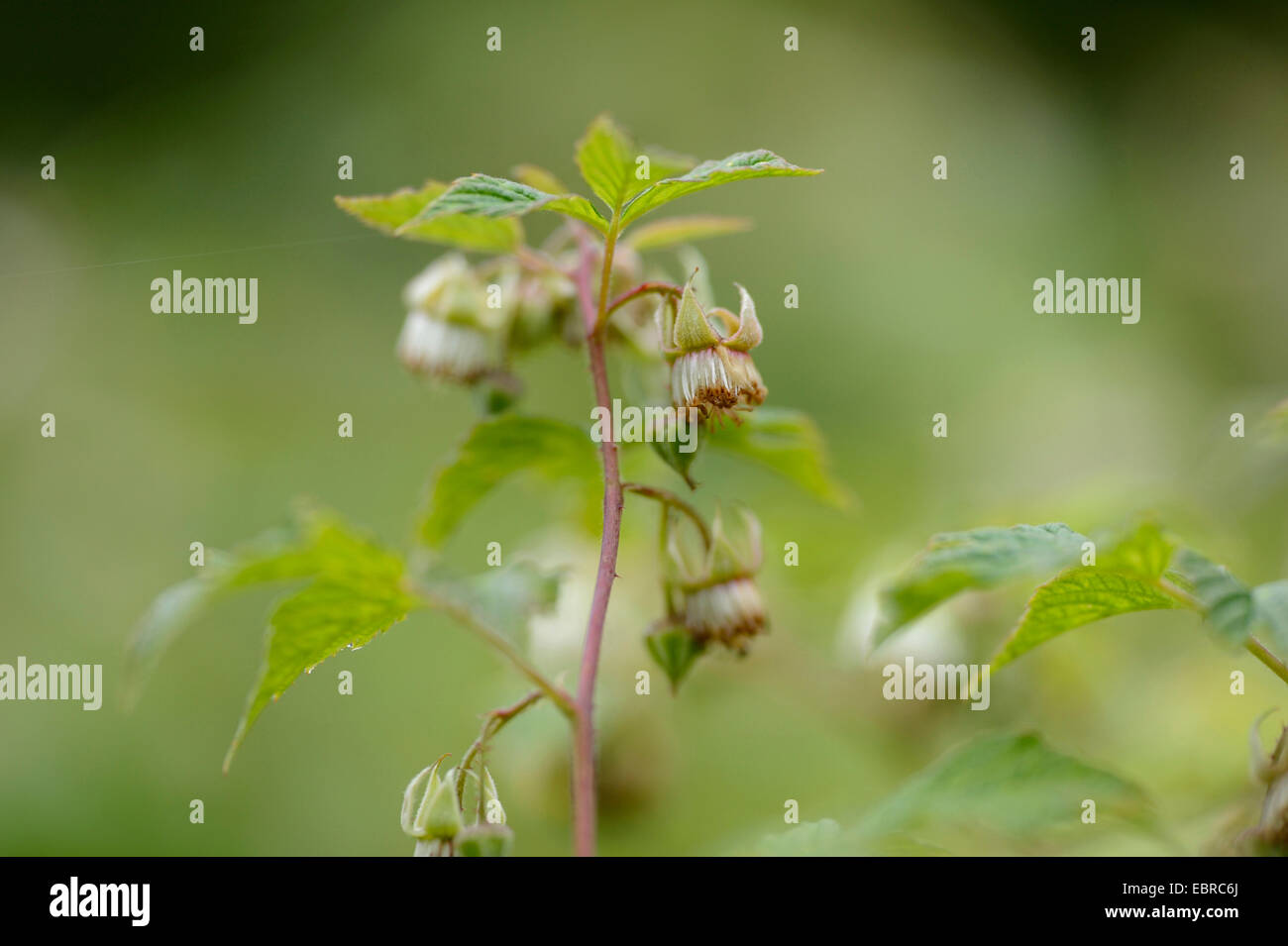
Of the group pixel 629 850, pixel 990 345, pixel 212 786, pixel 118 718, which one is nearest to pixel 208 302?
pixel 118 718

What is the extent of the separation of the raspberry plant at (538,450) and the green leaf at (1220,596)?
0.29 metres

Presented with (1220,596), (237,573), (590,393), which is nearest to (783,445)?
(1220,596)

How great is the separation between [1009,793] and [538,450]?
46 cm

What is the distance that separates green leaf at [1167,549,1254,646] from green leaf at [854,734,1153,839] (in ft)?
0.46

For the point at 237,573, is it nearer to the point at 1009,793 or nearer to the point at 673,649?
the point at 673,649

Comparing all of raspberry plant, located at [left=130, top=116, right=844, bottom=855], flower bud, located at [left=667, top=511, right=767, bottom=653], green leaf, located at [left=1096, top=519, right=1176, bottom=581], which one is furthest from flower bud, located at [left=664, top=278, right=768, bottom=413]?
green leaf, located at [left=1096, top=519, right=1176, bottom=581]

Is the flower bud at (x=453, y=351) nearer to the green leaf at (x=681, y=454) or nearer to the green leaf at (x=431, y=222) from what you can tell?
the green leaf at (x=431, y=222)

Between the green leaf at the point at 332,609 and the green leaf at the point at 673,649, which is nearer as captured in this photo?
the green leaf at the point at 332,609

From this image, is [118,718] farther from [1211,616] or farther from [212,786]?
[1211,616]

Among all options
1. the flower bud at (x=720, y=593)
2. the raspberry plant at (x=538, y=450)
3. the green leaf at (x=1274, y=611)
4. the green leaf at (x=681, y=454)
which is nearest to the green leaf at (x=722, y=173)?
the raspberry plant at (x=538, y=450)

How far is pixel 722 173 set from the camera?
29.7 inches

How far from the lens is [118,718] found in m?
2.74

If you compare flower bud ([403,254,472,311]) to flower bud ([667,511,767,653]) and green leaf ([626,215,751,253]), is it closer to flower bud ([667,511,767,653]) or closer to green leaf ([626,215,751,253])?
green leaf ([626,215,751,253])

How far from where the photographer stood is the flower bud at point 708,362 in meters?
0.80
